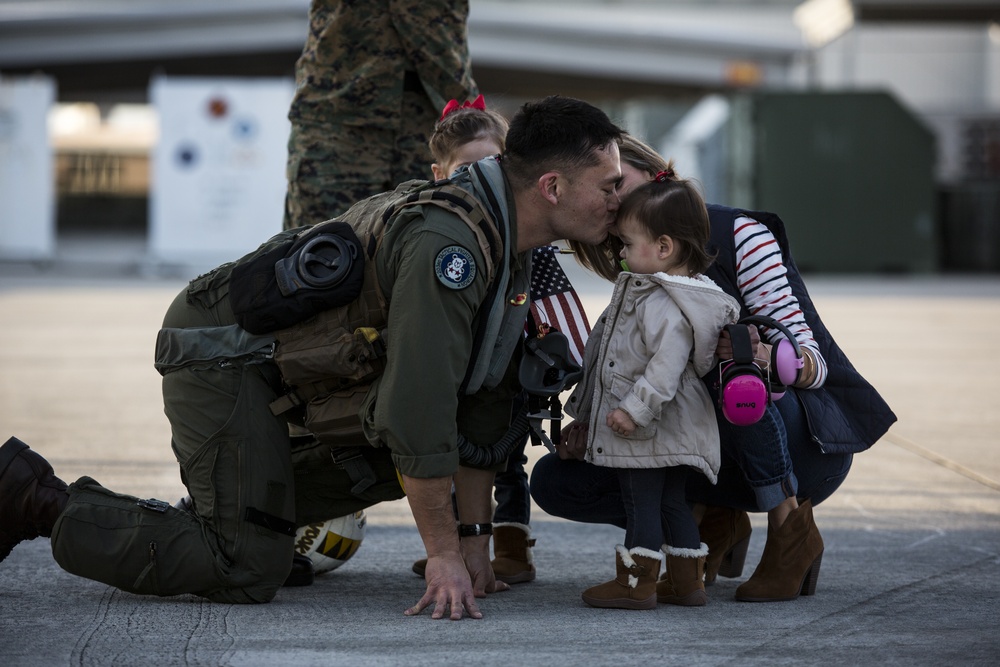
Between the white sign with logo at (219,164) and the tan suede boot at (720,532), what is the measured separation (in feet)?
40.6

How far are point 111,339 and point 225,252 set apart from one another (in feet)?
21.2

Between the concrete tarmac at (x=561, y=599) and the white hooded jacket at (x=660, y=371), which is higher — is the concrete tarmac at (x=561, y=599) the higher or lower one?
the lower one

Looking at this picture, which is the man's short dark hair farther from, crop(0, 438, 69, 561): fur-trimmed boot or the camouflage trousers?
crop(0, 438, 69, 561): fur-trimmed boot

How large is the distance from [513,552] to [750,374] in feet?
3.13

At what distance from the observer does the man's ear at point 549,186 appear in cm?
310

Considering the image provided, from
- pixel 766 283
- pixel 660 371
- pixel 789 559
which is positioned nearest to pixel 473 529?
pixel 660 371

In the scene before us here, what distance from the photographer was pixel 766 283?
3287 millimetres

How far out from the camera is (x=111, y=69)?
2667 cm

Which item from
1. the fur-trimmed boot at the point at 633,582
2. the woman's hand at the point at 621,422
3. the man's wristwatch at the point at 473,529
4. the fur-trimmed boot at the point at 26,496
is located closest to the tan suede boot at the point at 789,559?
the fur-trimmed boot at the point at 633,582

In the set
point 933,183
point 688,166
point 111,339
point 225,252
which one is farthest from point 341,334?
point 688,166

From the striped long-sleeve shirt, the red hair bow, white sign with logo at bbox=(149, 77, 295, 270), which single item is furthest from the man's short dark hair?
white sign with logo at bbox=(149, 77, 295, 270)

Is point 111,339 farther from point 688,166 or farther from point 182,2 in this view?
point 182,2

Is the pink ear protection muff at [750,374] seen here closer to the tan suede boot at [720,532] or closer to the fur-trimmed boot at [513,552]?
the tan suede boot at [720,532]

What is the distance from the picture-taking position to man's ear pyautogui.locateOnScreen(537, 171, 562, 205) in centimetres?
310
